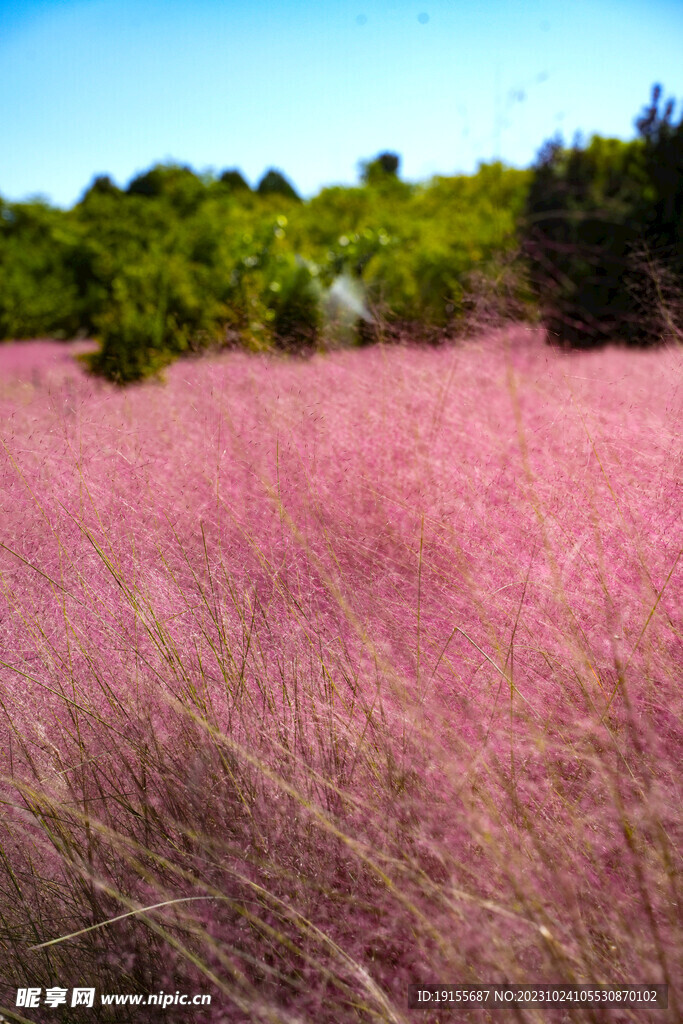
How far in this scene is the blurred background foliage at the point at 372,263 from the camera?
4766 millimetres

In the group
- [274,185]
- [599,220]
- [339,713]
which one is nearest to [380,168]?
[274,185]

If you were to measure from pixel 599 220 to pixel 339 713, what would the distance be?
856 centimetres

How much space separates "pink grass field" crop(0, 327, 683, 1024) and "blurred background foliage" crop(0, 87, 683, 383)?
49.9 inches

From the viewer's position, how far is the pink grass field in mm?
833

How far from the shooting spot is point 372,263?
794 cm

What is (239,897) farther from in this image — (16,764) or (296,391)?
(296,391)

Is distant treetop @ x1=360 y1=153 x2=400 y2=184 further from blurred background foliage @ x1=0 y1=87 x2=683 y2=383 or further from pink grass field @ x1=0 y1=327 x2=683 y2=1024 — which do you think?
pink grass field @ x1=0 y1=327 x2=683 y2=1024

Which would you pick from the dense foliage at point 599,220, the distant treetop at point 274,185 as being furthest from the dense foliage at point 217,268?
the distant treetop at point 274,185

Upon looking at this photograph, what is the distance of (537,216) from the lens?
313 inches

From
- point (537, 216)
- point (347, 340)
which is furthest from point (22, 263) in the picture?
point (347, 340)

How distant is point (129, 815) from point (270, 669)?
1.07 ft

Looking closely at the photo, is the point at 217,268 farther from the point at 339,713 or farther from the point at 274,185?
the point at 274,185

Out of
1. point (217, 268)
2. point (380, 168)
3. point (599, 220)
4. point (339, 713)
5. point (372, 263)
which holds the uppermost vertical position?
point (380, 168)

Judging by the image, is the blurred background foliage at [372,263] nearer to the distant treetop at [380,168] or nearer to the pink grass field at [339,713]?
the pink grass field at [339,713]
